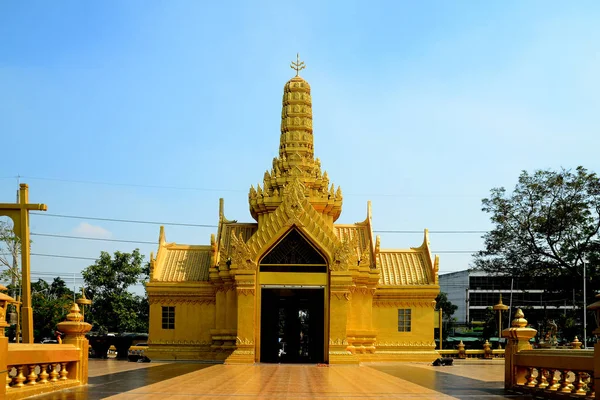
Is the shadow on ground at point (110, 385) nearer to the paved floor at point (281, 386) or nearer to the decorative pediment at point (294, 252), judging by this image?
the paved floor at point (281, 386)

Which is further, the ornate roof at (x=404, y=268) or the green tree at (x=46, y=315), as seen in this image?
the green tree at (x=46, y=315)

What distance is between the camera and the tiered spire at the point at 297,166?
32812 millimetres

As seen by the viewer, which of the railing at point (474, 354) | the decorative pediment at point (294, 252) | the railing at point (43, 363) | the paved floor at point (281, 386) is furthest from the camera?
the railing at point (474, 354)

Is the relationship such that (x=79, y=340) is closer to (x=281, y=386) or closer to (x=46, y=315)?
(x=281, y=386)

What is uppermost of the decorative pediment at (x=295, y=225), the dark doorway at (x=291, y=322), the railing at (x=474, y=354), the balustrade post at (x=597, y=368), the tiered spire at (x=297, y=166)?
the tiered spire at (x=297, y=166)

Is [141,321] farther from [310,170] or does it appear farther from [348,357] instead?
[348,357]

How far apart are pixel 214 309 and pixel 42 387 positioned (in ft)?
57.0

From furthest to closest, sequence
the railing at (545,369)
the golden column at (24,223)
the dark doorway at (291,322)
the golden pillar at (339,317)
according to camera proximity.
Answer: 1. the dark doorway at (291,322)
2. the golden pillar at (339,317)
3. the golden column at (24,223)
4. the railing at (545,369)

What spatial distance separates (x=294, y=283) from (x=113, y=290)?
22189 mm

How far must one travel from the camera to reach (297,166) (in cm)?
3347

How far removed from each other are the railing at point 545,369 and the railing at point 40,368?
9698mm

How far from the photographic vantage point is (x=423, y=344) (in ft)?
106

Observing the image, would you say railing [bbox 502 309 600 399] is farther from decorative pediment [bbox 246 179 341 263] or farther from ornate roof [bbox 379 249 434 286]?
ornate roof [bbox 379 249 434 286]

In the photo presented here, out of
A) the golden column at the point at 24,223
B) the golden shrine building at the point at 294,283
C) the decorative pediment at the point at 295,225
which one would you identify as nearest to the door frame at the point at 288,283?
the golden shrine building at the point at 294,283
